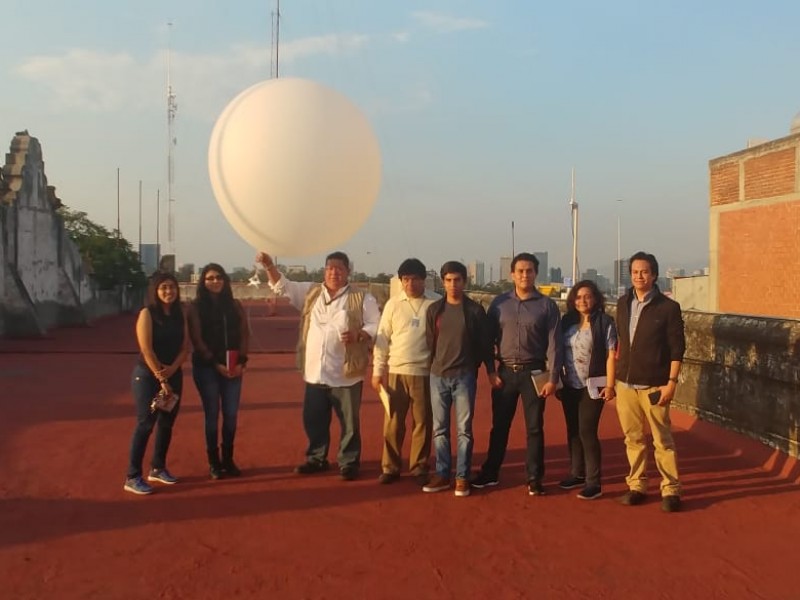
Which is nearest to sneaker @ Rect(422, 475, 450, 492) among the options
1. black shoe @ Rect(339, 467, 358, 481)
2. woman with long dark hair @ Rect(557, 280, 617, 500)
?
black shoe @ Rect(339, 467, 358, 481)

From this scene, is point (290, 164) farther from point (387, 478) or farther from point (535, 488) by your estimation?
point (535, 488)

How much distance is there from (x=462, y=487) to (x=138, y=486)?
220cm

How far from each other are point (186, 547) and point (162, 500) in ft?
2.95

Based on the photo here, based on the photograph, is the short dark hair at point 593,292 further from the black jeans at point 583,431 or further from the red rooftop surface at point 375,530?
the red rooftop surface at point 375,530

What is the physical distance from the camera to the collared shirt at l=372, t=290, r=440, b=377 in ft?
16.0

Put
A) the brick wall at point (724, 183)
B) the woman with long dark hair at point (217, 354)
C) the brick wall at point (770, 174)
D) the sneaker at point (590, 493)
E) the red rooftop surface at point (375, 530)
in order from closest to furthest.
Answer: the red rooftop surface at point (375, 530) < the sneaker at point (590, 493) < the woman with long dark hair at point (217, 354) < the brick wall at point (770, 174) < the brick wall at point (724, 183)

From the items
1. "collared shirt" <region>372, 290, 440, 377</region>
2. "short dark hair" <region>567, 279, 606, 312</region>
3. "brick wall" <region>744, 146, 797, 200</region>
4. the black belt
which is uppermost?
"brick wall" <region>744, 146, 797, 200</region>

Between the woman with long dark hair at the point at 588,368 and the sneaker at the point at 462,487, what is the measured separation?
2.38 ft

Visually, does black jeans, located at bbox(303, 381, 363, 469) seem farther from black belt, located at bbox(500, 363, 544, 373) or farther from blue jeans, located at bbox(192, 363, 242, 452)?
black belt, located at bbox(500, 363, 544, 373)

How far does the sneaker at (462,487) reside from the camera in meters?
4.63

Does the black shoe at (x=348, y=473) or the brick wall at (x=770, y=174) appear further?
the brick wall at (x=770, y=174)

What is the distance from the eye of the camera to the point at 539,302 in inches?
185

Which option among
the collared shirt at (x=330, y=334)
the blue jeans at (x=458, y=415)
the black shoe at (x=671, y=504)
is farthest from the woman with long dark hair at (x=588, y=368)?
the collared shirt at (x=330, y=334)

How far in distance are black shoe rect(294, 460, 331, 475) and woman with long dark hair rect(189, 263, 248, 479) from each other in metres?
0.46
